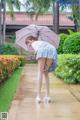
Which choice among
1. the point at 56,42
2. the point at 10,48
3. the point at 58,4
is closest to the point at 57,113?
the point at 56,42

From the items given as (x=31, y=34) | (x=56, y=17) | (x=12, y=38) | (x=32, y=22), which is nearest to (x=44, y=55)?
(x=31, y=34)

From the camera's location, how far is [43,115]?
8266 mm

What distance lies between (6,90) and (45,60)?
2.78 metres

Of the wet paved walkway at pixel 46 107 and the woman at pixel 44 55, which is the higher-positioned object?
the woman at pixel 44 55

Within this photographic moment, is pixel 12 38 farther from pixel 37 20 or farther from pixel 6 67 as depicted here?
pixel 6 67

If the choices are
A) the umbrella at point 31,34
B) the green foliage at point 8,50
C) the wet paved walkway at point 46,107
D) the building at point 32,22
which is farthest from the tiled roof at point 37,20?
the umbrella at point 31,34

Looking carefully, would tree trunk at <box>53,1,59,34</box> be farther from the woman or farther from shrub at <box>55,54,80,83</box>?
the woman

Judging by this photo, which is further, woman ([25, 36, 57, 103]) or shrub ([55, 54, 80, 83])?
shrub ([55, 54, 80, 83])

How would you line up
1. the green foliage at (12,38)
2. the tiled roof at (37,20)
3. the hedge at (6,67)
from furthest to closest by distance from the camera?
the tiled roof at (37,20)
the green foliage at (12,38)
the hedge at (6,67)

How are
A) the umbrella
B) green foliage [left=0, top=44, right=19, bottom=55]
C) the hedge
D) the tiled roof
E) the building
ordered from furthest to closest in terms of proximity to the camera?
the tiled roof < the building < green foliage [left=0, top=44, right=19, bottom=55] < the hedge < the umbrella

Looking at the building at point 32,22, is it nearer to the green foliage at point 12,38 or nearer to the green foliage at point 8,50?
the green foliage at point 12,38

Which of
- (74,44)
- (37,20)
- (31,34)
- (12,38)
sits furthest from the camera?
(37,20)

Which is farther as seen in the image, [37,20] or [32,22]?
[37,20]

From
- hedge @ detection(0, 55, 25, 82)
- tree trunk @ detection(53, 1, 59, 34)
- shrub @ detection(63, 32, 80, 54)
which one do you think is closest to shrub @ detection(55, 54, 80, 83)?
hedge @ detection(0, 55, 25, 82)
